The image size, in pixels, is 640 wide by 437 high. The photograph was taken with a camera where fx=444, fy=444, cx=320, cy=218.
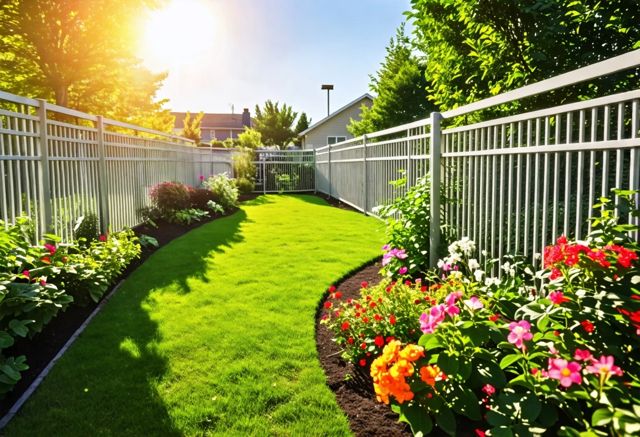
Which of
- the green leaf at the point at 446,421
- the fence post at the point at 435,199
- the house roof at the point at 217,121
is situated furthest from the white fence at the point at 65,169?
the house roof at the point at 217,121

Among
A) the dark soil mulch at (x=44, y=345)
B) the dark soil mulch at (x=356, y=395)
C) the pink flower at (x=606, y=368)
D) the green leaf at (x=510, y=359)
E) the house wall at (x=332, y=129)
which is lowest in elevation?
the dark soil mulch at (x=356, y=395)

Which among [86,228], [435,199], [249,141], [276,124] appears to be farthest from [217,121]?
[435,199]

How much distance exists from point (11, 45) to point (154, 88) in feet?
22.1

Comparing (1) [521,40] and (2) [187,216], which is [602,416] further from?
(2) [187,216]

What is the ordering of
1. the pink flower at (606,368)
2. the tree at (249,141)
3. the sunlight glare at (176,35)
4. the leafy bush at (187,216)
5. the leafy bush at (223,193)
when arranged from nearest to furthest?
the pink flower at (606,368), the sunlight glare at (176,35), the leafy bush at (187,216), the leafy bush at (223,193), the tree at (249,141)

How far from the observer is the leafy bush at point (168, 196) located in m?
9.69

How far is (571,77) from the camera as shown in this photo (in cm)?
281

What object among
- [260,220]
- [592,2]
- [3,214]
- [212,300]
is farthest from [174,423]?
[260,220]

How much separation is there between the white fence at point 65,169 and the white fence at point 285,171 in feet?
37.8

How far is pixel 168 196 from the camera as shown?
9.90m

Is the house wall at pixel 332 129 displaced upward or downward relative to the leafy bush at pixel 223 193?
upward

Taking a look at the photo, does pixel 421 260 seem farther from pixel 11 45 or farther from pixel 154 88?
pixel 154 88

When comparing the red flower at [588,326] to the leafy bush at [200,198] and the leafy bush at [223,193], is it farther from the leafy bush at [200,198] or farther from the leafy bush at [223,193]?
the leafy bush at [223,193]

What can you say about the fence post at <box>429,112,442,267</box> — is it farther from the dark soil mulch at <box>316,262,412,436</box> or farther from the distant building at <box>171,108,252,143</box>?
the distant building at <box>171,108,252,143</box>
